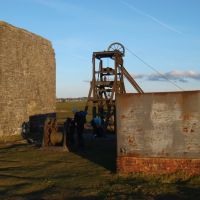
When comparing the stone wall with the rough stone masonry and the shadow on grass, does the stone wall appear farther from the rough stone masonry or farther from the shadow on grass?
the rough stone masonry

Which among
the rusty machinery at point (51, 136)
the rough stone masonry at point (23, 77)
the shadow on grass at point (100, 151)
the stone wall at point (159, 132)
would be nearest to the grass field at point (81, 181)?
the shadow on grass at point (100, 151)

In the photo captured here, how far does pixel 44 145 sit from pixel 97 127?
404 cm

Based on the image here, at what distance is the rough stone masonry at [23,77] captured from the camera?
65.0ft

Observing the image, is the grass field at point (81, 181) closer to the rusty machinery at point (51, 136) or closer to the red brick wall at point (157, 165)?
the red brick wall at point (157, 165)

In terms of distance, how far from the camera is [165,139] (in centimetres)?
928

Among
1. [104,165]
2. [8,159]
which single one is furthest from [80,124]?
[104,165]

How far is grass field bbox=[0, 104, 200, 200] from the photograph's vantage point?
25.7 ft

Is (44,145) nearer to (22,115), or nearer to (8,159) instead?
(8,159)

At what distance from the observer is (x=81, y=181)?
9.20m

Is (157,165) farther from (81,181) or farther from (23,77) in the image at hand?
(23,77)

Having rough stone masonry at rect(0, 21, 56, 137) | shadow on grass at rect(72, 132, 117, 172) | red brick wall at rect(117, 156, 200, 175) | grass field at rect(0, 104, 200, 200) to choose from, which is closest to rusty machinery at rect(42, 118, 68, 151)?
shadow on grass at rect(72, 132, 117, 172)

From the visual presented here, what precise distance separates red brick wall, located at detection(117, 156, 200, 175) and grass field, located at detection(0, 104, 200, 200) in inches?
7.8

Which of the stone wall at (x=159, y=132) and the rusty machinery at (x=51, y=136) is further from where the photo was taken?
the rusty machinery at (x=51, y=136)

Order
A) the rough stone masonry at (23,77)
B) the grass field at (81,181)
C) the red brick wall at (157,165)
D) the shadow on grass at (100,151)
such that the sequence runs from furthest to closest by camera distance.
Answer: the rough stone masonry at (23,77) → the shadow on grass at (100,151) → the red brick wall at (157,165) → the grass field at (81,181)
